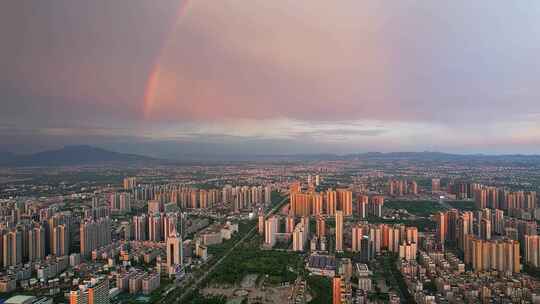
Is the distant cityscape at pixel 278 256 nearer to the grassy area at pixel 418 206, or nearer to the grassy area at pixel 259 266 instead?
the grassy area at pixel 259 266

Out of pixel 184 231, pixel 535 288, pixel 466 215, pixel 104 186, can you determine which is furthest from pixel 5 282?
pixel 104 186

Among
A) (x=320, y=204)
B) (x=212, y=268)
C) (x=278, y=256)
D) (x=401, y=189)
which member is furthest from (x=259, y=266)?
(x=401, y=189)

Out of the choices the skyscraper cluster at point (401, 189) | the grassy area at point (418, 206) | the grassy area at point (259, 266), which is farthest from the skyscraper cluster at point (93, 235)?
the skyscraper cluster at point (401, 189)

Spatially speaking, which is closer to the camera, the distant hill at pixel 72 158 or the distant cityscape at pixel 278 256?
the distant cityscape at pixel 278 256

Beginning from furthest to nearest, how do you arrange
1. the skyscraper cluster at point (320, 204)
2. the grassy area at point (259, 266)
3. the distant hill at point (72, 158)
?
the distant hill at point (72, 158) → the skyscraper cluster at point (320, 204) → the grassy area at point (259, 266)

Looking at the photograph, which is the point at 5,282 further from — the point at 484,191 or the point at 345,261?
the point at 484,191

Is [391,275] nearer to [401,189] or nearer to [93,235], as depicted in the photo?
[93,235]

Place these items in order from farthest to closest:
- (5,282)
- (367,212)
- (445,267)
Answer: (367,212)
(445,267)
(5,282)
